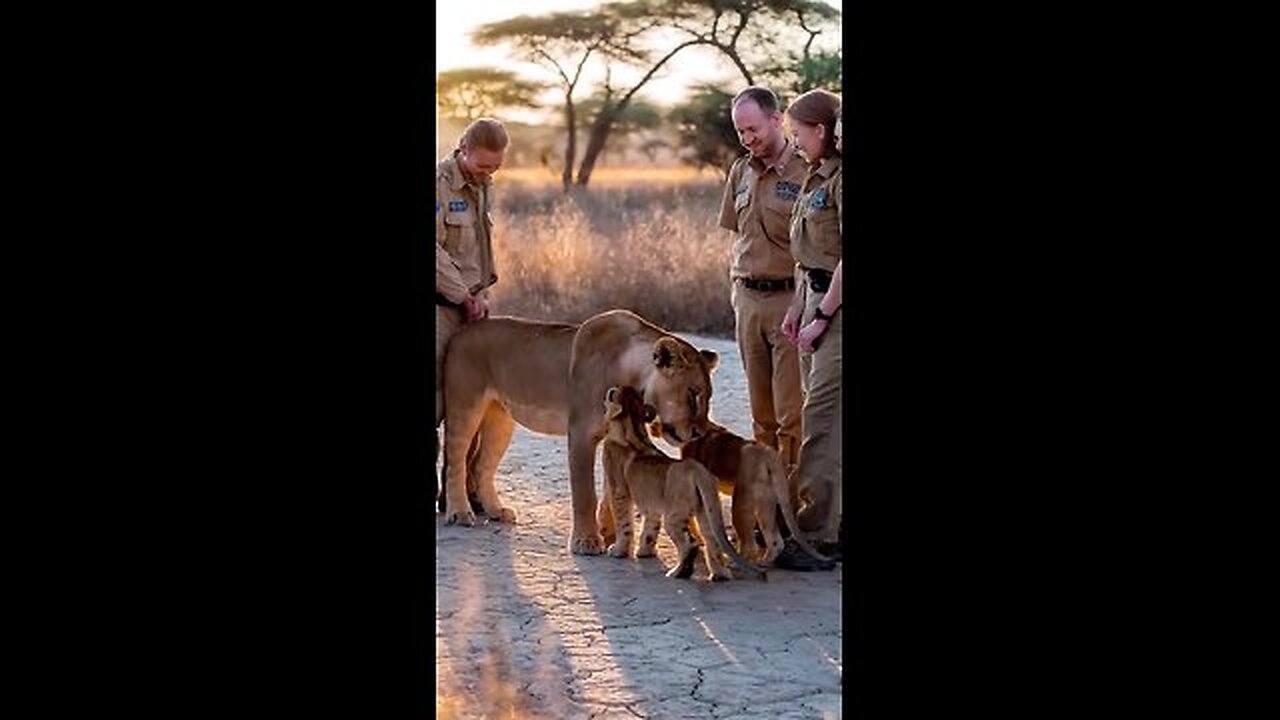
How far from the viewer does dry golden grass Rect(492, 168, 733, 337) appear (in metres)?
15.7

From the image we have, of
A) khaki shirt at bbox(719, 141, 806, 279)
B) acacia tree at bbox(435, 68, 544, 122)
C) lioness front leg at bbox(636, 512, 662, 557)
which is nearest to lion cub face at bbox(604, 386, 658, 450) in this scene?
lioness front leg at bbox(636, 512, 662, 557)

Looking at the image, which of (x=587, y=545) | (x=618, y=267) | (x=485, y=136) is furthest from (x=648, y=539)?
(x=618, y=267)

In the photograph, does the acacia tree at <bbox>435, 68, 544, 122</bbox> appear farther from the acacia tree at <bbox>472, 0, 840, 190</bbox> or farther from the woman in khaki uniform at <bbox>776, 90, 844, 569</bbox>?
the woman in khaki uniform at <bbox>776, 90, 844, 569</bbox>

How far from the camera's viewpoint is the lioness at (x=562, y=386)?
6449 mm

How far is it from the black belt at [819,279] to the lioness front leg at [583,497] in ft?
2.73

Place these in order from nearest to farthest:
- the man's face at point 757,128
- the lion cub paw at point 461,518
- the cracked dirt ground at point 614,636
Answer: the cracked dirt ground at point 614,636 < the man's face at point 757,128 < the lion cub paw at point 461,518

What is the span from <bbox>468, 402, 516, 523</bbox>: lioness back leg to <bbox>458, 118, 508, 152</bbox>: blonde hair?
82cm

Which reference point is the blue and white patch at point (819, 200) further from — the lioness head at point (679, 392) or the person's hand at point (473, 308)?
the person's hand at point (473, 308)

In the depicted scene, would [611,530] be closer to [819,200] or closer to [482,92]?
[819,200]

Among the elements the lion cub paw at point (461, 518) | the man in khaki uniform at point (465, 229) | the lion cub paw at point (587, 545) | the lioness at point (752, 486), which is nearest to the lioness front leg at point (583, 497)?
the lion cub paw at point (587, 545)

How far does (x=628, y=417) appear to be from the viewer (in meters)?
6.42
